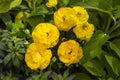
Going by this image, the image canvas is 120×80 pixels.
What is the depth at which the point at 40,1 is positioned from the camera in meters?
2.49

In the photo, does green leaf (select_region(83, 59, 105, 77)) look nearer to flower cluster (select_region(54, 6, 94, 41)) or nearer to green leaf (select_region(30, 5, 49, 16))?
flower cluster (select_region(54, 6, 94, 41))

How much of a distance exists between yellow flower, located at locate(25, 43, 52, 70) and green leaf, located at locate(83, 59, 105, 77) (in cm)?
34

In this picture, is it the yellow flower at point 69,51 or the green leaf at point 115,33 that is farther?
the green leaf at point 115,33

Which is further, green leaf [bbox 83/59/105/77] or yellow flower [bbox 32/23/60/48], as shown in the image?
green leaf [bbox 83/59/105/77]

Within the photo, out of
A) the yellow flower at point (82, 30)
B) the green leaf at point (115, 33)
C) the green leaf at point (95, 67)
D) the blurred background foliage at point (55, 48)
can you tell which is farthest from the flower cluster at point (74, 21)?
the green leaf at point (115, 33)

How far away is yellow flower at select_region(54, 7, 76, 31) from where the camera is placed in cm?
214

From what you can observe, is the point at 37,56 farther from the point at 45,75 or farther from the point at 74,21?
the point at 74,21

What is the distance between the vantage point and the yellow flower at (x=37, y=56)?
2.06 m

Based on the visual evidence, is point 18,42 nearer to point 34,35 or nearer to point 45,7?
point 34,35

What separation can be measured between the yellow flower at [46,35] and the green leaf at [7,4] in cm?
41

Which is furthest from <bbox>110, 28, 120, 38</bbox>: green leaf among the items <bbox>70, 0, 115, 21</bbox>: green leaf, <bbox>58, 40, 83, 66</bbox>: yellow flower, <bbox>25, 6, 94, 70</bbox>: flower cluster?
<bbox>58, 40, 83, 66</bbox>: yellow flower

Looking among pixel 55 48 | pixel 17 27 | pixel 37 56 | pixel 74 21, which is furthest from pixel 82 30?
pixel 17 27

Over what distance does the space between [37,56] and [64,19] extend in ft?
0.87

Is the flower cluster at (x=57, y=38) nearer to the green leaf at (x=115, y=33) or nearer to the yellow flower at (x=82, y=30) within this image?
the yellow flower at (x=82, y=30)
